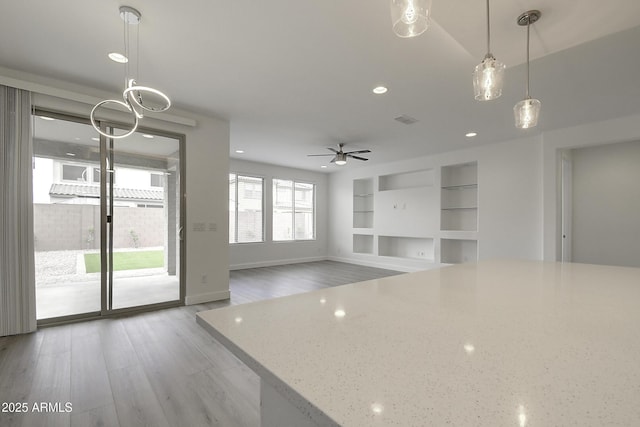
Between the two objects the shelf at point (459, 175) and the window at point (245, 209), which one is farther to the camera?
the window at point (245, 209)

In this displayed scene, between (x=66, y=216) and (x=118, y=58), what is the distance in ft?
6.30

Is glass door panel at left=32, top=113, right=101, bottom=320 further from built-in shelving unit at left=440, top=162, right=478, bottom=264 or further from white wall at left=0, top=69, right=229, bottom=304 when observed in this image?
built-in shelving unit at left=440, top=162, right=478, bottom=264

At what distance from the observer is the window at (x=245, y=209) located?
6.86 meters

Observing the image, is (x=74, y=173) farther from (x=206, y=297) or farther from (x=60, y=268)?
(x=206, y=297)

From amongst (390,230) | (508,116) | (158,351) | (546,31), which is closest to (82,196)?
(158,351)

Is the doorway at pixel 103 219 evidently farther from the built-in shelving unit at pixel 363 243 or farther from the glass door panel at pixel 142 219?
the built-in shelving unit at pixel 363 243

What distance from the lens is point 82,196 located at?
334 centimetres

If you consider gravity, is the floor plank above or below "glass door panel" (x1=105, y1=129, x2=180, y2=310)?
below

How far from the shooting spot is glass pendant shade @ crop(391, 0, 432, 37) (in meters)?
1.06

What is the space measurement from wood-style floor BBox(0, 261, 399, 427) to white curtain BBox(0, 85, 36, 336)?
26cm

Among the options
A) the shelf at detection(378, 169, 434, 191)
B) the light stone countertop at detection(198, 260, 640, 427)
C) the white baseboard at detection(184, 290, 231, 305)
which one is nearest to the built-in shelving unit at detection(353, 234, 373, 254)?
the shelf at detection(378, 169, 434, 191)

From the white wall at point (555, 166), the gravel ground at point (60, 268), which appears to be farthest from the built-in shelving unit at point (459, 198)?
the gravel ground at point (60, 268)

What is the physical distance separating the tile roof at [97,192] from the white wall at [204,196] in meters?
0.45

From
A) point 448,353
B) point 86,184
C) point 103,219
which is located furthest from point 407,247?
point 448,353
